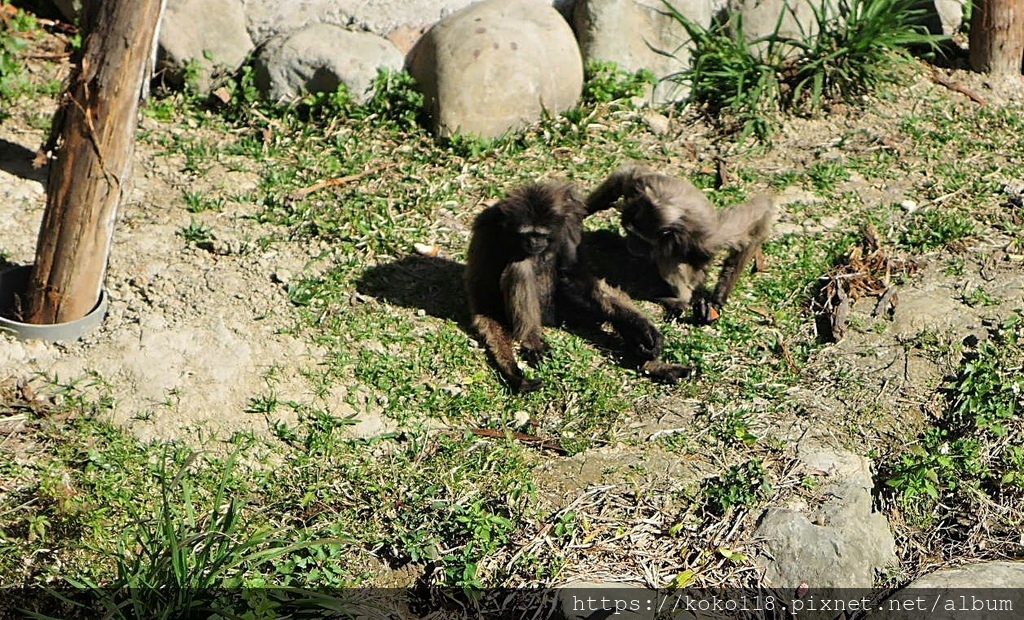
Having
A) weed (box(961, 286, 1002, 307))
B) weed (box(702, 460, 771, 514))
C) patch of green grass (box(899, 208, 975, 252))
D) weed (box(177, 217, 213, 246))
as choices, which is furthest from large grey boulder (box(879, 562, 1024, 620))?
weed (box(177, 217, 213, 246))

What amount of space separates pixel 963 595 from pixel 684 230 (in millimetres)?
2902

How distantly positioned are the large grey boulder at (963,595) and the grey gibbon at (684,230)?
240cm

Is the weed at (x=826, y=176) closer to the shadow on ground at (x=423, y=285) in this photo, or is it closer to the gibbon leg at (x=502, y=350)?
the shadow on ground at (x=423, y=285)

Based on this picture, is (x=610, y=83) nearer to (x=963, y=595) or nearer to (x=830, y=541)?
(x=830, y=541)

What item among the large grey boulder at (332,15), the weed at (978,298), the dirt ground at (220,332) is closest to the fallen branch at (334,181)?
the dirt ground at (220,332)

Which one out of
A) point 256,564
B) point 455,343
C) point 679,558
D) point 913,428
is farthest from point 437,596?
point 913,428

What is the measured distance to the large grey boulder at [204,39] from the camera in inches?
371

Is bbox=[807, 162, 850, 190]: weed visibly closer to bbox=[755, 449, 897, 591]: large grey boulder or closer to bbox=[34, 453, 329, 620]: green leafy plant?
bbox=[755, 449, 897, 591]: large grey boulder

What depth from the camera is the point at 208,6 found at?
954 cm

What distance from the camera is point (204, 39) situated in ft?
31.1

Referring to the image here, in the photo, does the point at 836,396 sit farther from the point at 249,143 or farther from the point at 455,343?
the point at 249,143

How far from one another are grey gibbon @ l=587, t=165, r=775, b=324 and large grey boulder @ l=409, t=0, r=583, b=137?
1.78 m

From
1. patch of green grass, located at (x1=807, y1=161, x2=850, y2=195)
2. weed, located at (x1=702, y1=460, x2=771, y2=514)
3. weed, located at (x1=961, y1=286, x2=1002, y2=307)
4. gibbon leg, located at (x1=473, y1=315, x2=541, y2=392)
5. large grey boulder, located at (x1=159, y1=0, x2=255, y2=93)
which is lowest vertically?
weed, located at (x1=702, y1=460, x2=771, y2=514)

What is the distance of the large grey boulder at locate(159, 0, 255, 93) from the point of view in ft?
30.9
